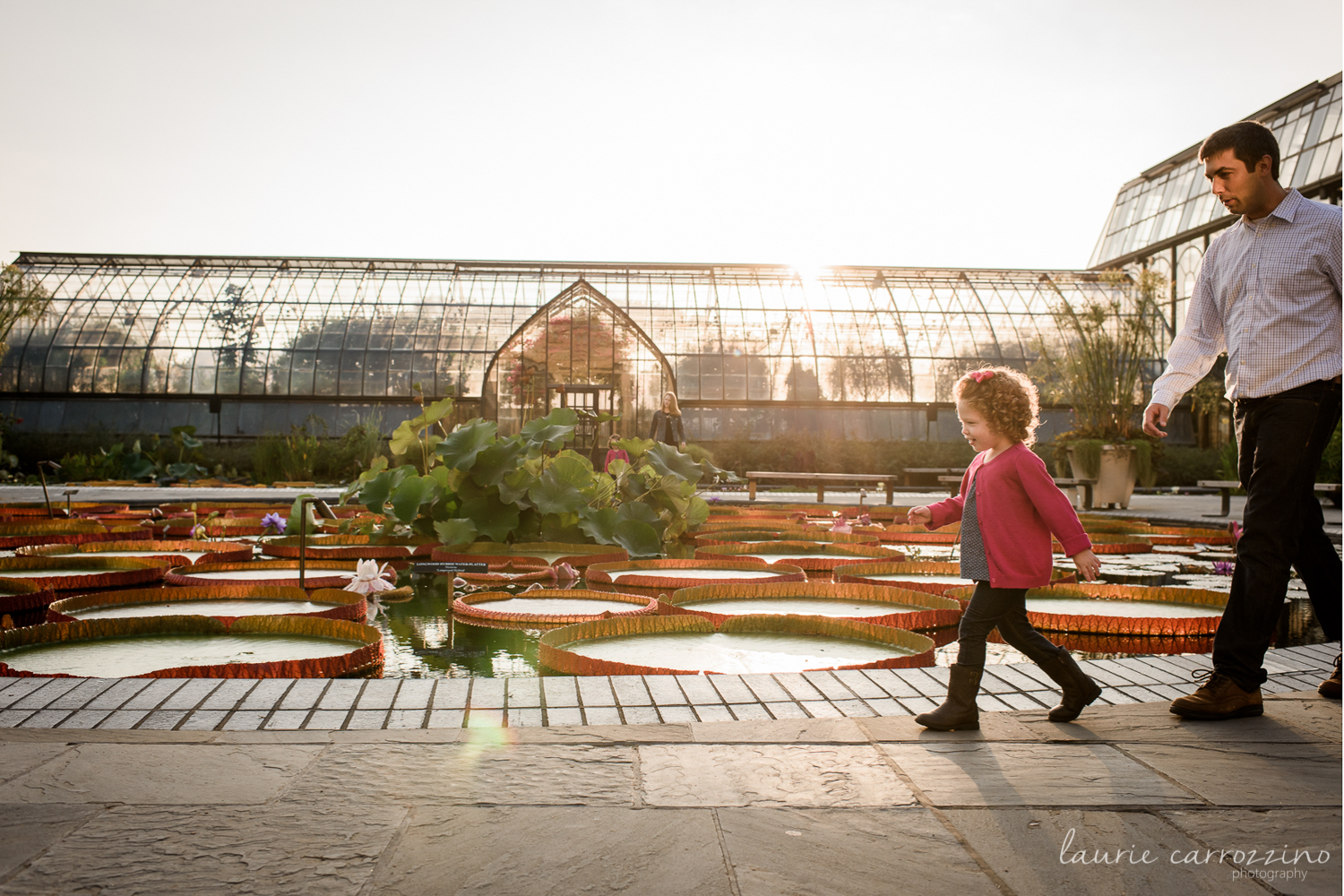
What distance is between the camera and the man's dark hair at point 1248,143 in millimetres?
2467

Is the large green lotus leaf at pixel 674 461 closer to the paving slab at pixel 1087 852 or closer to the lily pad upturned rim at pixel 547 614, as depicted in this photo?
the lily pad upturned rim at pixel 547 614

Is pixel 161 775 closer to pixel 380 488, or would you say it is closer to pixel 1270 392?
pixel 1270 392

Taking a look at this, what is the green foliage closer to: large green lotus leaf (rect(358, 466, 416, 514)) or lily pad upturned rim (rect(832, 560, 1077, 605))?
lily pad upturned rim (rect(832, 560, 1077, 605))

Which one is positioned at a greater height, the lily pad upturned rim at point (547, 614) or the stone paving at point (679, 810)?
the stone paving at point (679, 810)

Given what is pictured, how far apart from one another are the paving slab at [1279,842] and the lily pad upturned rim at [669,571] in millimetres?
2894

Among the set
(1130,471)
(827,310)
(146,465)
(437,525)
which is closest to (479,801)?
(437,525)

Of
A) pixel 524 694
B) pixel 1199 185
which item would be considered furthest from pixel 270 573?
pixel 1199 185

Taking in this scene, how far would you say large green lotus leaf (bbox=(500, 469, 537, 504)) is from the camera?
5.95 metres

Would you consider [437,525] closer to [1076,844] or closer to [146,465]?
[1076,844]

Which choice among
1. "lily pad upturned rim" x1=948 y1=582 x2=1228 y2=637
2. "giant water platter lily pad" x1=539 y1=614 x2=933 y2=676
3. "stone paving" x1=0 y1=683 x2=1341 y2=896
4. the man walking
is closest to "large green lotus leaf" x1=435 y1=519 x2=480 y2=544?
"giant water platter lily pad" x1=539 y1=614 x2=933 y2=676

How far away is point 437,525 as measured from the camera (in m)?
5.93

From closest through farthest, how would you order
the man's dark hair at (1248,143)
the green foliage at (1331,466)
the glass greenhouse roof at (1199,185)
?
the man's dark hair at (1248,143) → the green foliage at (1331,466) → the glass greenhouse roof at (1199,185)

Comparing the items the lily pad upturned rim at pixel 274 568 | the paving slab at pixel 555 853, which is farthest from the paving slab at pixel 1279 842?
the lily pad upturned rim at pixel 274 568

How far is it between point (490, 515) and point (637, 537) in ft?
2.95
